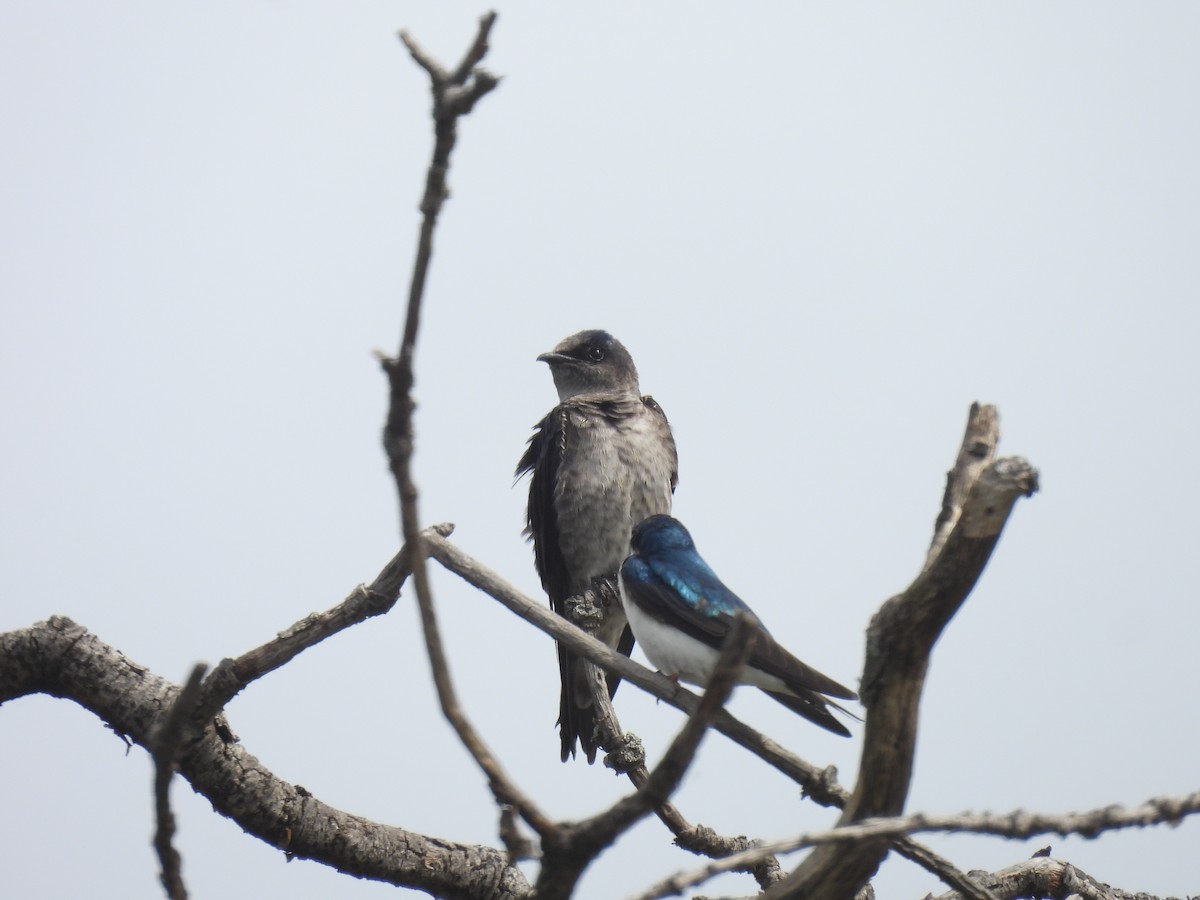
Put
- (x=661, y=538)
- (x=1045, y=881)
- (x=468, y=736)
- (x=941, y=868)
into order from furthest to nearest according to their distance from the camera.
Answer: (x=661, y=538) < (x=1045, y=881) < (x=941, y=868) < (x=468, y=736)

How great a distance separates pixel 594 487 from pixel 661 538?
9.52 ft

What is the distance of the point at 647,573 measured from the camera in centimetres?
650

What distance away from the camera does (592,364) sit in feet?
35.9

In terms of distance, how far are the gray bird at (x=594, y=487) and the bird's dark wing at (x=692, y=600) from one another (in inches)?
110

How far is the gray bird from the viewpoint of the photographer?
9.70 metres

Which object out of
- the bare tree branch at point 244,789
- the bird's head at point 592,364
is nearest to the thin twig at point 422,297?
the bare tree branch at point 244,789

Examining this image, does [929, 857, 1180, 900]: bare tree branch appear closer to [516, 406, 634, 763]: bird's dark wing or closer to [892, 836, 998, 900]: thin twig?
[892, 836, 998, 900]: thin twig

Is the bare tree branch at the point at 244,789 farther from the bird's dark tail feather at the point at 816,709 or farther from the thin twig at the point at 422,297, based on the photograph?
the thin twig at the point at 422,297

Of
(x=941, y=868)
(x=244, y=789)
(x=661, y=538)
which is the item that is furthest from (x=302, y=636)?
(x=941, y=868)

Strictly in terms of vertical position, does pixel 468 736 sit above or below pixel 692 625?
below

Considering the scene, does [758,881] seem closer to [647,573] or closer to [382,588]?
[647,573]

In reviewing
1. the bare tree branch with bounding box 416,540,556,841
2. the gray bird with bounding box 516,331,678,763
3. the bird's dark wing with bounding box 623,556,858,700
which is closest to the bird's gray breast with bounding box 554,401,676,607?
the gray bird with bounding box 516,331,678,763

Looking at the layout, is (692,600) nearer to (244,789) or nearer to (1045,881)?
(1045,881)

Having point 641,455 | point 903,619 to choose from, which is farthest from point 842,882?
point 641,455
